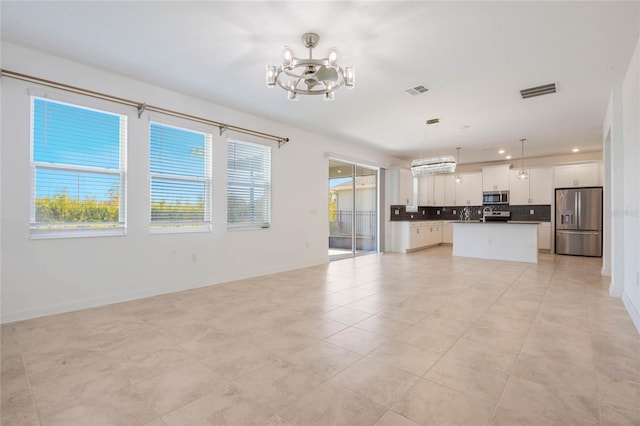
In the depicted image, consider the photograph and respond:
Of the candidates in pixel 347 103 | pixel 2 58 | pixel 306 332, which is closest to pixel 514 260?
pixel 347 103

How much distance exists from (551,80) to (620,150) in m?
1.39

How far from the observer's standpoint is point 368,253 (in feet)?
27.7

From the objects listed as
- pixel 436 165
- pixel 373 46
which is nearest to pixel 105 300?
pixel 373 46

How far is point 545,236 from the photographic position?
8.59 m

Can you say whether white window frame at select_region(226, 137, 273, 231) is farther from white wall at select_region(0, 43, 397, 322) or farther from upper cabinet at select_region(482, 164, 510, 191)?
upper cabinet at select_region(482, 164, 510, 191)

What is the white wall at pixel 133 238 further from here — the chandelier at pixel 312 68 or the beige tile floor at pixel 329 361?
the chandelier at pixel 312 68

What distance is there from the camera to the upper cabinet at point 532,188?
8.61 m

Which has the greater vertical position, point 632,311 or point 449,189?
point 449,189

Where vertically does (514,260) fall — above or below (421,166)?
below

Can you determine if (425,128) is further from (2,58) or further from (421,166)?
(2,58)

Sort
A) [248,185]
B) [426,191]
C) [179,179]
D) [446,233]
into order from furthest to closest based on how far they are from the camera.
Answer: [446,233] → [426,191] → [248,185] → [179,179]

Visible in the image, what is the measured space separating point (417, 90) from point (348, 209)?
13.6 ft

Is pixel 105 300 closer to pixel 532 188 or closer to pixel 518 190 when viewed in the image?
pixel 518 190

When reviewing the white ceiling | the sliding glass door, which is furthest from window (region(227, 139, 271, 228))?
the sliding glass door
